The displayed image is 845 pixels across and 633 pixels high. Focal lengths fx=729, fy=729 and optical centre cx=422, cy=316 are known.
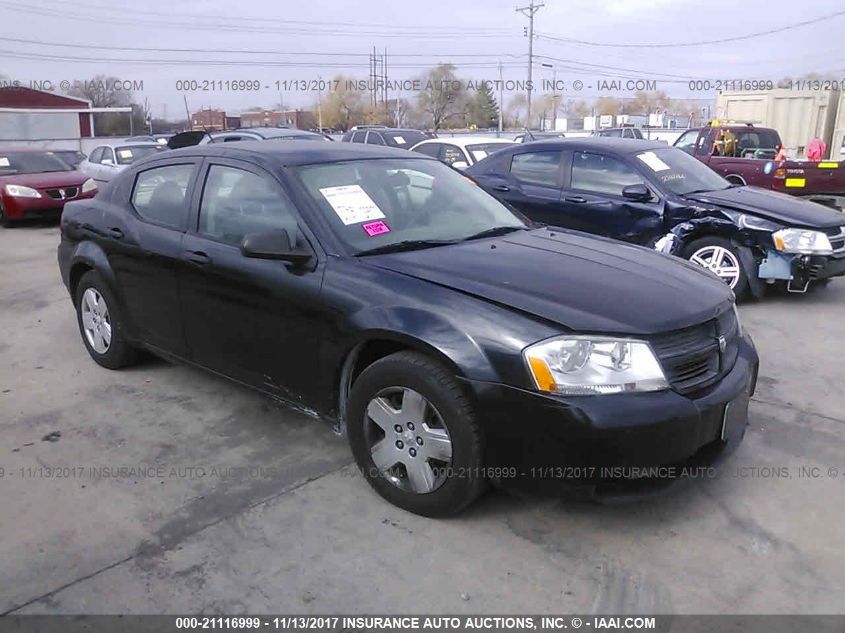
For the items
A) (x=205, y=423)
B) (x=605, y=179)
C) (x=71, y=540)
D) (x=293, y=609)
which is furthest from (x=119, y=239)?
(x=605, y=179)

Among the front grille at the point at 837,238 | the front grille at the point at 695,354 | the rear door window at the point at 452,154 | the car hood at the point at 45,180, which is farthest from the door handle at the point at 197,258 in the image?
the car hood at the point at 45,180

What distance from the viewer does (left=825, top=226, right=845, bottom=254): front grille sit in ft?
21.9

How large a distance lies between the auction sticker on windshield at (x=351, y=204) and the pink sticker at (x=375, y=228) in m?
0.03

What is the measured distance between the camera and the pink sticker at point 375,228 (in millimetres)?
3636

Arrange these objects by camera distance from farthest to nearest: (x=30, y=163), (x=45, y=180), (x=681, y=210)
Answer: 1. (x=30, y=163)
2. (x=45, y=180)
3. (x=681, y=210)

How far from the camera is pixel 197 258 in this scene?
4.05 metres

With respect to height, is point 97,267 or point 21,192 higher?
point 97,267

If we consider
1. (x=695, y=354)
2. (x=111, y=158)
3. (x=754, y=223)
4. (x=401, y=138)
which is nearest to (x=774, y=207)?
(x=754, y=223)

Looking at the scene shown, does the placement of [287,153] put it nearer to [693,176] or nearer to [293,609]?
[293,609]

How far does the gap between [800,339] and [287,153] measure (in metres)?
4.34

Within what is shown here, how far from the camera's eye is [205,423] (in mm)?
4270

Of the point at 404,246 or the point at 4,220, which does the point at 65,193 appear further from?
the point at 404,246

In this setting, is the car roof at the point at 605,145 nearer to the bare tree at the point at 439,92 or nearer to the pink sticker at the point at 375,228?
the pink sticker at the point at 375,228

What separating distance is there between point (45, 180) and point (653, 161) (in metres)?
10.4
